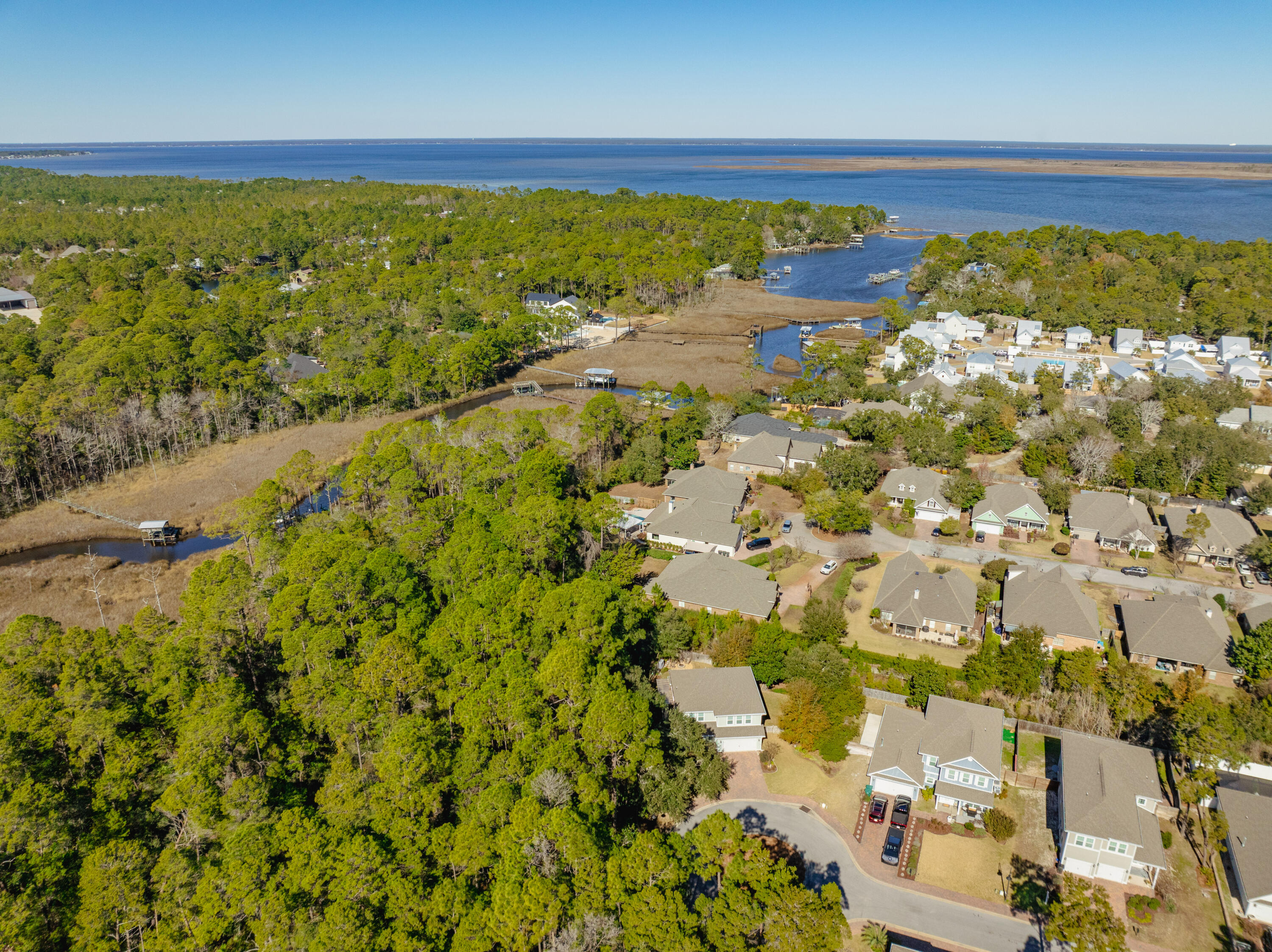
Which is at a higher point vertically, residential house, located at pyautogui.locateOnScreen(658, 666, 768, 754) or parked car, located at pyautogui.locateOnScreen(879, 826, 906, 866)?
residential house, located at pyautogui.locateOnScreen(658, 666, 768, 754)

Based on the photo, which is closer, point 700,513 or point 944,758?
point 944,758

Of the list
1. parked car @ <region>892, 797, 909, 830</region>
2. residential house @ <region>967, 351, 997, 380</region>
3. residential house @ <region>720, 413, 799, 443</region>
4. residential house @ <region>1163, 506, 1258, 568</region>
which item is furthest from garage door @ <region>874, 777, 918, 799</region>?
residential house @ <region>967, 351, 997, 380</region>

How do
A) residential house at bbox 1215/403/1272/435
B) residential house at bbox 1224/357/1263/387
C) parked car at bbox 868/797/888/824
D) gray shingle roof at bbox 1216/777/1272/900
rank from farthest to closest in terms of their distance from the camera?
1. residential house at bbox 1224/357/1263/387
2. residential house at bbox 1215/403/1272/435
3. parked car at bbox 868/797/888/824
4. gray shingle roof at bbox 1216/777/1272/900

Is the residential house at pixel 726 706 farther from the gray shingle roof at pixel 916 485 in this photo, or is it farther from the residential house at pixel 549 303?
the residential house at pixel 549 303

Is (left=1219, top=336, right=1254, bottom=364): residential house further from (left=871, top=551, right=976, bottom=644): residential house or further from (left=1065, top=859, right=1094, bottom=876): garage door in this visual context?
(left=1065, top=859, right=1094, bottom=876): garage door

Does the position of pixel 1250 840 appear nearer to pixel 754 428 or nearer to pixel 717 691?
pixel 717 691

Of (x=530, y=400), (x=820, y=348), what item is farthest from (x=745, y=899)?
(x=820, y=348)

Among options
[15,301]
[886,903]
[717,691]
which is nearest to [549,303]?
[15,301]

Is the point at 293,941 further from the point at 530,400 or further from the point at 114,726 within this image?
the point at 530,400
